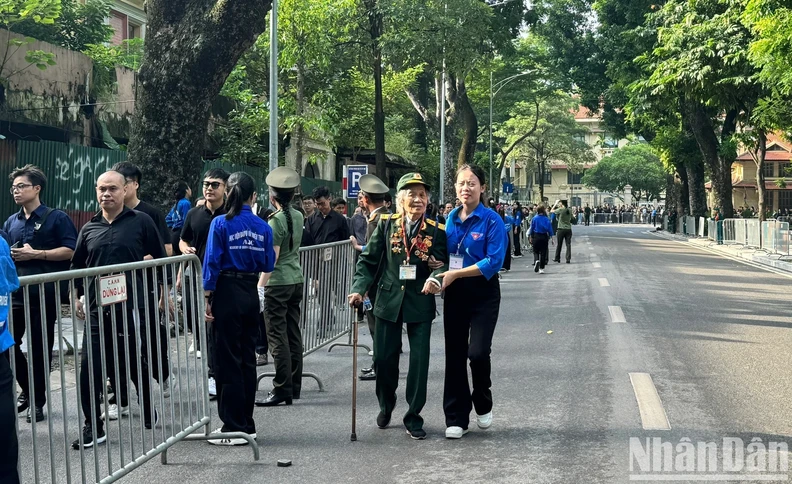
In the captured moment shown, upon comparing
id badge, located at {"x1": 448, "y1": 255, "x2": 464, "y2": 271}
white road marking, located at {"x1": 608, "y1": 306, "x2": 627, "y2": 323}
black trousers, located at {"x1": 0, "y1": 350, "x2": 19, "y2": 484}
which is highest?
id badge, located at {"x1": 448, "y1": 255, "x2": 464, "y2": 271}

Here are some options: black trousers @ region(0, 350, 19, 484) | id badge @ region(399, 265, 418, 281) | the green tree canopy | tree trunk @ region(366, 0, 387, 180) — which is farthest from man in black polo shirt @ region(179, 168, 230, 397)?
the green tree canopy

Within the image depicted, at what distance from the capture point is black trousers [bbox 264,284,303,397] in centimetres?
795

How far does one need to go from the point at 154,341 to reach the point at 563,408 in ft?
10.4

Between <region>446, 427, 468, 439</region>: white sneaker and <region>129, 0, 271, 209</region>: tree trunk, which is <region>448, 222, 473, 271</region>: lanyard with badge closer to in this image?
<region>446, 427, 468, 439</region>: white sneaker

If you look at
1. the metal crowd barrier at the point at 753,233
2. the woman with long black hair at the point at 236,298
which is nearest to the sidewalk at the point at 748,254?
the metal crowd barrier at the point at 753,233

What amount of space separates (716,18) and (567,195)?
88599mm

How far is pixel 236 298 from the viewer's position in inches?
267

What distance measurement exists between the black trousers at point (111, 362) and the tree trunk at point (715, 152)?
3778cm

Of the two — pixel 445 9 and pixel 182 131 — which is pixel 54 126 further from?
pixel 445 9

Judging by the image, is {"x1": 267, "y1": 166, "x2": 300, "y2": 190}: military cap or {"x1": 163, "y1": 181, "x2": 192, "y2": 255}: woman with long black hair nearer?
{"x1": 267, "y1": 166, "x2": 300, "y2": 190}: military cap

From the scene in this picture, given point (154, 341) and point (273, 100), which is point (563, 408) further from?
point (273, 100)

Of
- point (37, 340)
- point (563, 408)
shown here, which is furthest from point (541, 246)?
point (37, 340)

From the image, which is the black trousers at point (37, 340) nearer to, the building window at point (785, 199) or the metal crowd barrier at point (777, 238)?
the metal crowd barrier at point (777, 238)

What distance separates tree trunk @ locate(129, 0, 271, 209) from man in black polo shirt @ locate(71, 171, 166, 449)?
17.2 feet
